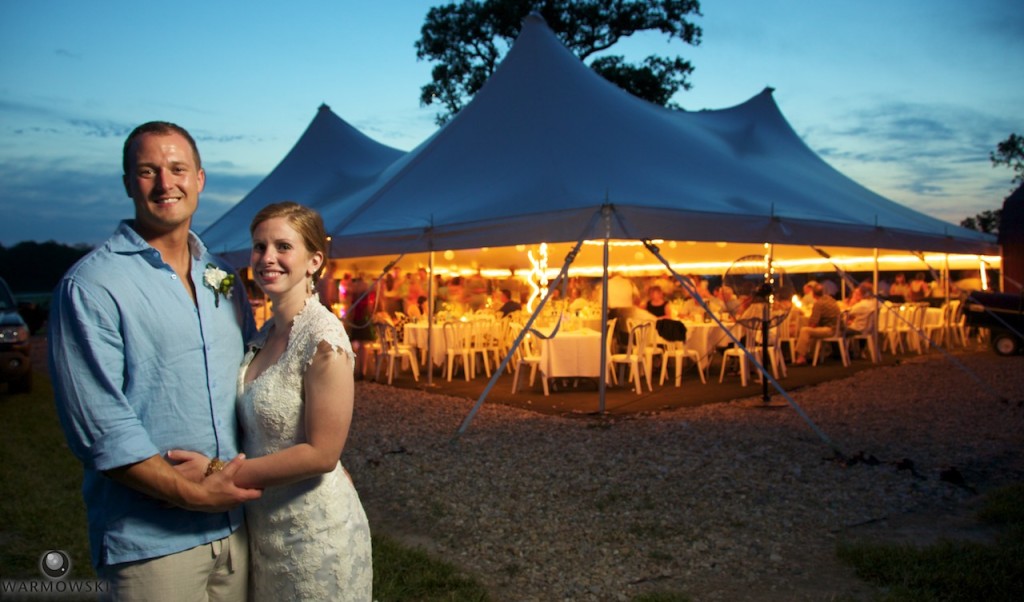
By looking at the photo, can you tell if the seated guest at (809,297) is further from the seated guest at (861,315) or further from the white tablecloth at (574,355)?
the white tablecloth at (574,355)

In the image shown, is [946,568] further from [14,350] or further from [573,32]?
Result: [573,32]

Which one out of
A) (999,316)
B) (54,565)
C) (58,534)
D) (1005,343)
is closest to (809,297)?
(999,316)

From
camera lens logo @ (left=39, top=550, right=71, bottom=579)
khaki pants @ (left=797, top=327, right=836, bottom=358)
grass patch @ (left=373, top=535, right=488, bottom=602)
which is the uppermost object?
khaki pants @ (left=797, top=327, right=836, bottom=358)

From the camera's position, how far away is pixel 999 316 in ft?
39.8

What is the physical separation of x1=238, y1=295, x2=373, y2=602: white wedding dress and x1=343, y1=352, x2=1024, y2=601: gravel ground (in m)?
1.67

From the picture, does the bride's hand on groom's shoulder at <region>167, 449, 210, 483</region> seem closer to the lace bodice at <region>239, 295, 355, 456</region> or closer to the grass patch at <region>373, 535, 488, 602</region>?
the lace bodice at <region>239, 295, 355, 456</region>

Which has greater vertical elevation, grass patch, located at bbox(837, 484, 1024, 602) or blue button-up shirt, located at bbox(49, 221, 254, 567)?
blue button-up shirt, located at bbox(49, 221, 254, 567)

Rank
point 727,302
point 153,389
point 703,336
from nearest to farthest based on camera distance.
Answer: point 153,389, point 727,302, point 703,336

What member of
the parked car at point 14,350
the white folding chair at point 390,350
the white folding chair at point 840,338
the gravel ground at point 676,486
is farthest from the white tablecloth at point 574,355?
the parked car at point 14,350

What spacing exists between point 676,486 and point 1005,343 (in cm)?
982

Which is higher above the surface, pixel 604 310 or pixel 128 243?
pixel 128 243

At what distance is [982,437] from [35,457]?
7496 mm

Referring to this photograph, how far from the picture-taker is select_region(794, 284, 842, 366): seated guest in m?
11.3

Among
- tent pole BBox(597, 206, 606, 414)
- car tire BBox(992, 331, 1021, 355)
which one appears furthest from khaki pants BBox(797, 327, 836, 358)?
tent pole BBox(597, 206, 606, 414)
